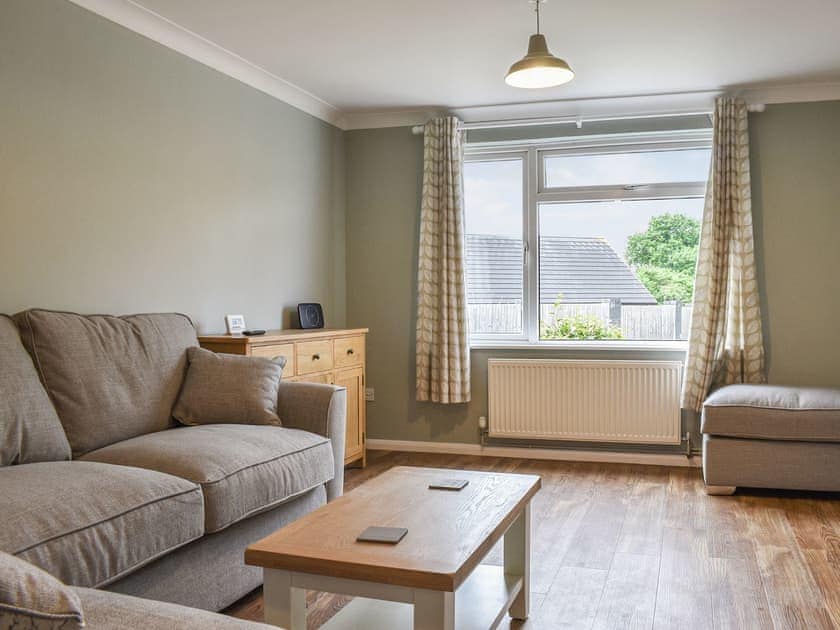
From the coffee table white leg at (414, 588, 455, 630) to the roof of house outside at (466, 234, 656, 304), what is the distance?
3.90 metres

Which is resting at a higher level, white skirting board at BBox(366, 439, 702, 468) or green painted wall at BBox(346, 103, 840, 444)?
green painted wall at BBox(346, 103, 840, 444)

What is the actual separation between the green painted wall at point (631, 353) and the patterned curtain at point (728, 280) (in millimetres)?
175

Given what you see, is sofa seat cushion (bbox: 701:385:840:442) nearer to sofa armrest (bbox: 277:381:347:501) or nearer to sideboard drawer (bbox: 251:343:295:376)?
sofa armrest (bbox: 277:381:347:501)

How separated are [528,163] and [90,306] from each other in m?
3.20

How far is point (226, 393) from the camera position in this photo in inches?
131

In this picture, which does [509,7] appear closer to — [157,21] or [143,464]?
[157,21]

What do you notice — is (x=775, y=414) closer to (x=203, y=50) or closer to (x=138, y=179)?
(x=138, y=179)

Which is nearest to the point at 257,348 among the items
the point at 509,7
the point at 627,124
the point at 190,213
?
the point at 190,213

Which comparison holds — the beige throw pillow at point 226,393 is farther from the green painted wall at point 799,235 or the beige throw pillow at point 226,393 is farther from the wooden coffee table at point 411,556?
the green painted wall at point 799,235

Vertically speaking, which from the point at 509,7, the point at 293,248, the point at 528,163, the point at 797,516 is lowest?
the point at 797,516

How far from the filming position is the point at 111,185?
348 cm

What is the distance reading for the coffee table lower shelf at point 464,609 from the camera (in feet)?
7.20

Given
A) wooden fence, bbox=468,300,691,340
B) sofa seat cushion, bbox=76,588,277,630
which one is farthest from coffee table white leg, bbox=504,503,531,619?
wooden fence, bbox=468,300,691,340

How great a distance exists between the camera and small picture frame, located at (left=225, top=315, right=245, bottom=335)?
4.20 metres
